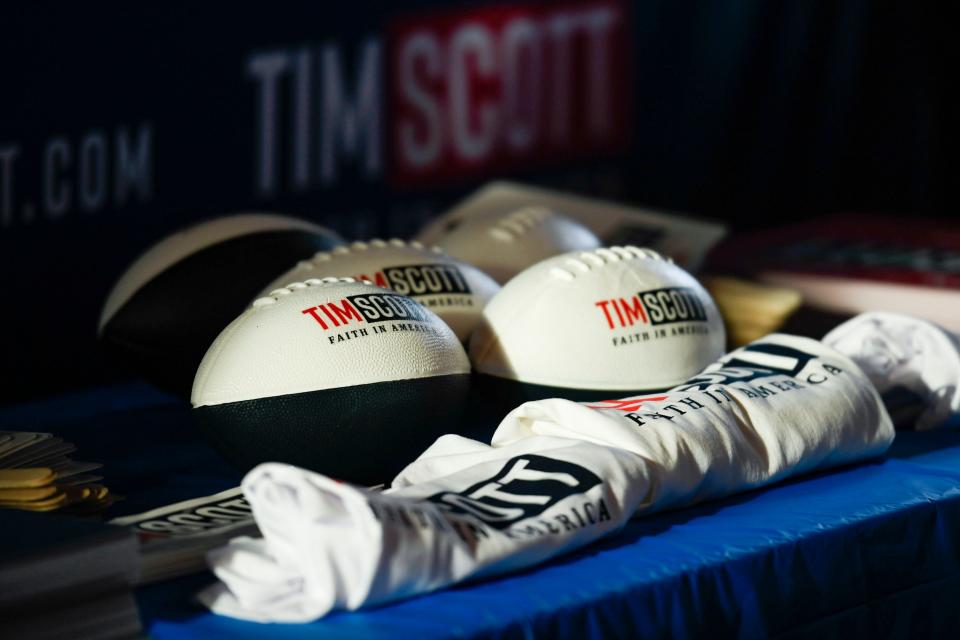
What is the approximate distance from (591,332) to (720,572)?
1.36 feet

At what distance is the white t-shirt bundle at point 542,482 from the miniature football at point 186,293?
1.62ft

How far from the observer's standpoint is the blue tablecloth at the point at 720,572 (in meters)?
1.16

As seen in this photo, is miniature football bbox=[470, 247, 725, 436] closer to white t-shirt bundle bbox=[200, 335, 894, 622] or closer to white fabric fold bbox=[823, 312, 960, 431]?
white t-shirt bundle bbox=[200, 335, 894, 622]

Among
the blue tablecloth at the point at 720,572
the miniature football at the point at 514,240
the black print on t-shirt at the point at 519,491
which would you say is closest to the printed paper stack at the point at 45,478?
the blue tablecloth at the point at 720,572

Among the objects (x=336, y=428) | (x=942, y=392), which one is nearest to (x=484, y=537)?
(x=336, y=428)

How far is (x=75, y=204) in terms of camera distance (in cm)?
233

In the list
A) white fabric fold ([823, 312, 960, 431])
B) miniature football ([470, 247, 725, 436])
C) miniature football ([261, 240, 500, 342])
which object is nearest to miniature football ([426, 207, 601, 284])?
miniature football ([261, 240, 500, 342])

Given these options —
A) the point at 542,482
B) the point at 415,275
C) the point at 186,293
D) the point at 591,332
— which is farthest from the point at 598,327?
the point at 186,293

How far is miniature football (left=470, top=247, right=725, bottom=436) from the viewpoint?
164 centimetres

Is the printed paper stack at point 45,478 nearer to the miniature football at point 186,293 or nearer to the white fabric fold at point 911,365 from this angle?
the miniature football at point 186,293

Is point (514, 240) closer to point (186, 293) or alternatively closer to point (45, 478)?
point (186, 293)

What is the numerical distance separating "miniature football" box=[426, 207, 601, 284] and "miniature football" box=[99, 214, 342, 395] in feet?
0.82

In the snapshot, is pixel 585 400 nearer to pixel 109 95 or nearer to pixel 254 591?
pixel 254 591

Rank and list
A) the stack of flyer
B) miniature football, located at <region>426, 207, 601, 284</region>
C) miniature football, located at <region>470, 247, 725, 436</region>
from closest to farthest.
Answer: the stack of flyer
miniature football, located at <region>470, 247, 725, 436</region>
miniature football, located at <region>426, 207, 601, 284</region>
